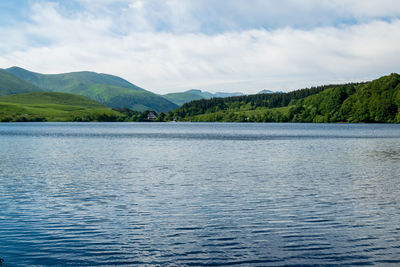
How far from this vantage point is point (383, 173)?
3841cm

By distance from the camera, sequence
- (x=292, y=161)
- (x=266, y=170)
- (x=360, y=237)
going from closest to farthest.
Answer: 1. (x=360, y=237)
2. (x=266, y=170)
3. (x=292, y=161)

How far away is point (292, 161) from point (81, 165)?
2510cm

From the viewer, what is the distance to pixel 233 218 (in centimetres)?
2048

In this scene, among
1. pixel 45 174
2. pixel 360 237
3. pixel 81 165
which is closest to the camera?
pixel 360 237

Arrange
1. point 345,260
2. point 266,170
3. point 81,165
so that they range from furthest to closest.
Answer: point 81,165, point 266,170, point 345,260

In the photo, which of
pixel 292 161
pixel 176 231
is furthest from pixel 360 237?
pixel 292 161

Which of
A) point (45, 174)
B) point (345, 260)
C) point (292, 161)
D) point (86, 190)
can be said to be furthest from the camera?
point (292, 161)

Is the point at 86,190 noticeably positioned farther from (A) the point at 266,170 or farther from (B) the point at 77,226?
(A) the point at 266,170

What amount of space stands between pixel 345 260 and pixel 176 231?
7260mm

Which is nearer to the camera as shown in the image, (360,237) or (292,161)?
(360,237)

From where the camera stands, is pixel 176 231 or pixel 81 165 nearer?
pixel 176 231

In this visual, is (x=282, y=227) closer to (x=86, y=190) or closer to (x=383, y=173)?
(x=86, y=190)

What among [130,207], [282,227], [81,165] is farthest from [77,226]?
[81,165]

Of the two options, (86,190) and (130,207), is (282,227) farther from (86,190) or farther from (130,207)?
(86,190)
